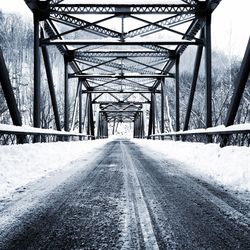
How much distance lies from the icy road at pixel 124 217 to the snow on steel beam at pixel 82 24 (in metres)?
9.47

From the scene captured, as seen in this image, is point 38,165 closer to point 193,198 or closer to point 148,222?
point 193,198

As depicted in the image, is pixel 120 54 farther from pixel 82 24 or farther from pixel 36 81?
pixel 36 81

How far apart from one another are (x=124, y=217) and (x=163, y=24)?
1092cm

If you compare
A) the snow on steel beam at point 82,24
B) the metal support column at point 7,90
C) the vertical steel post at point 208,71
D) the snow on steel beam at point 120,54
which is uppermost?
the snow on steel beam at point 120,54

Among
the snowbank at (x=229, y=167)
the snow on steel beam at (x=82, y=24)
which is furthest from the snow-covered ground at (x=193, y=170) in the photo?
the snow on steel beam at (x=82, y=24)

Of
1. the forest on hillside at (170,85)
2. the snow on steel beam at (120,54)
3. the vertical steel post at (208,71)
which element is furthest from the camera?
the forest on hillside at (170,85)

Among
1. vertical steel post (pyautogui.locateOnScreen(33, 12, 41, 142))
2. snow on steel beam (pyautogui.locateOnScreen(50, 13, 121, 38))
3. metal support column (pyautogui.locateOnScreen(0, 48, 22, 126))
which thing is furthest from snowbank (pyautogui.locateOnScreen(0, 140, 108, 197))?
snow on steel beam (pyautogui.locateOnScreen(50, 13, 121, 38))

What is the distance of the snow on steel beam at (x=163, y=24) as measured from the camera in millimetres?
11719

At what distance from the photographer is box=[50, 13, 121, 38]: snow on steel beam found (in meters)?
11.7

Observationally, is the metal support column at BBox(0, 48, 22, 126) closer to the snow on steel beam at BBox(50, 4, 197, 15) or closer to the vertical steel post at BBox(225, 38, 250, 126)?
the vertical steel post at BBox(225, 38, 250, 126)

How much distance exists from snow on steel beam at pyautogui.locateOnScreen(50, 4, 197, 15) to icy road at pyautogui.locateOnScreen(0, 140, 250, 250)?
338 inches

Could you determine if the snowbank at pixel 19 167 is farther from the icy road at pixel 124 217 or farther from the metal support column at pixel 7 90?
the metal support column at pixel 7 90

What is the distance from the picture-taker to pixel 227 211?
8.47 feet

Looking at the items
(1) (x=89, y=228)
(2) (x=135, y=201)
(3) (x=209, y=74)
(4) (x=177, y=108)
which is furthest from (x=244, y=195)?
(4) (x=177, y=108)
